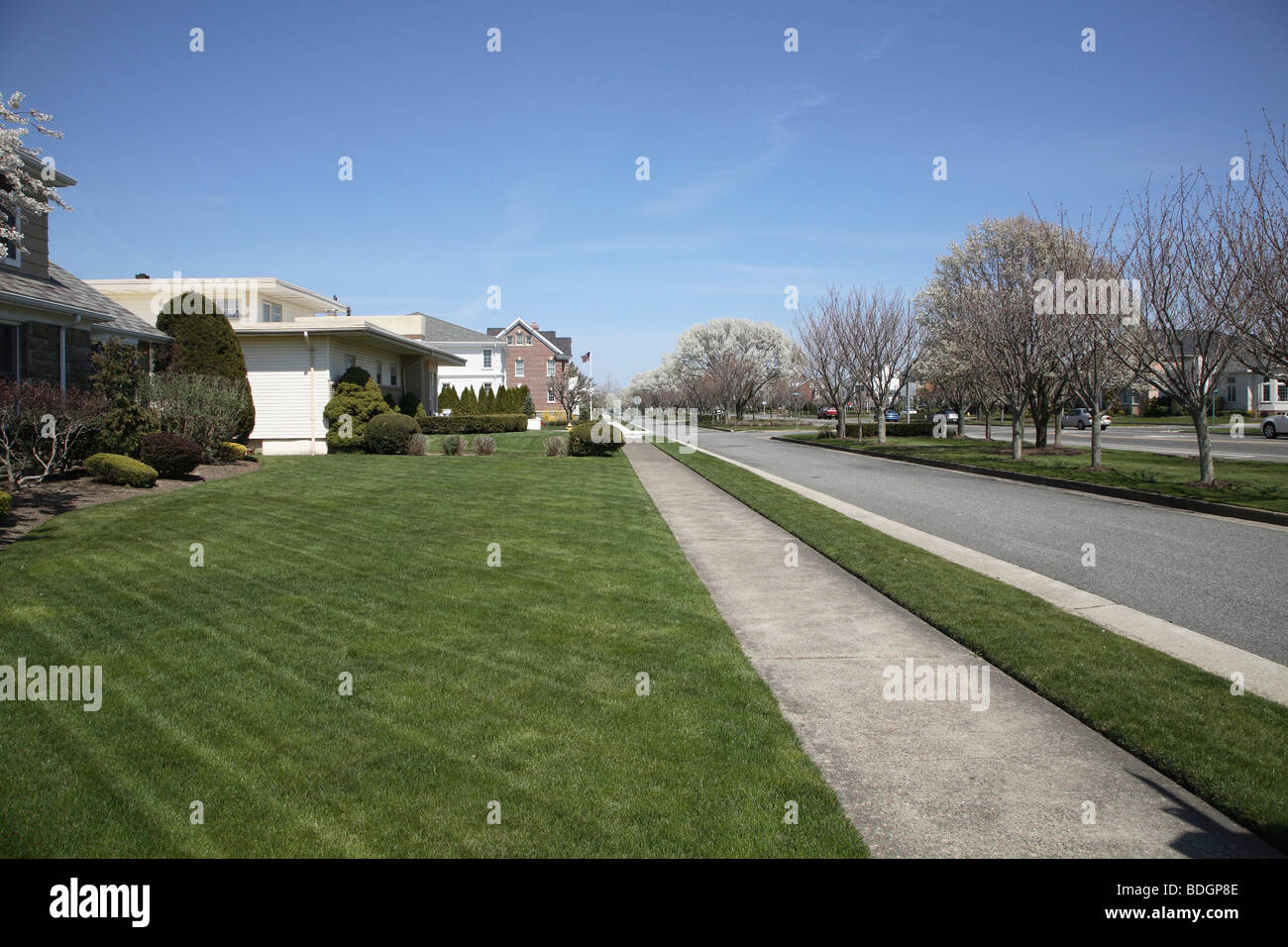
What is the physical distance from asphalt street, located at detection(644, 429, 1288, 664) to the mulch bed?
11.2m

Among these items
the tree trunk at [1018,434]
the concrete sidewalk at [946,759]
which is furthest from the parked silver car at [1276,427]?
the concrete sidewalk at [946,759]

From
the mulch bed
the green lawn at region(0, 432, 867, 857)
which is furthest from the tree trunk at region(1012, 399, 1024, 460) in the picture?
the mulch bed

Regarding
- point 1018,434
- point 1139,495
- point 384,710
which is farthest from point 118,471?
point 1018,434

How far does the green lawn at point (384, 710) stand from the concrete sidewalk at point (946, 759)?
0.93ft

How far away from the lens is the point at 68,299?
1708 centimetres

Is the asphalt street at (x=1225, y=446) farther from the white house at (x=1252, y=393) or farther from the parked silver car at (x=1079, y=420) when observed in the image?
the white house at (x=1252, y=393)

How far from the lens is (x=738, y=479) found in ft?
65.9

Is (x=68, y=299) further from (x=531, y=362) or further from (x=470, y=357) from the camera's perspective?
(x=531, y=362)

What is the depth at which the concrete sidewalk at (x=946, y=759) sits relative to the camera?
3666 millimetres

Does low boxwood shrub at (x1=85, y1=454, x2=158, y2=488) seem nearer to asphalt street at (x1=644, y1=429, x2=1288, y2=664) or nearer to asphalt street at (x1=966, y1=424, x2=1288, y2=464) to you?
asphalt street at (x1=644, y1=429, x2=1288, y2=664)

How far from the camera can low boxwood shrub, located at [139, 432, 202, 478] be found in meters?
14.9

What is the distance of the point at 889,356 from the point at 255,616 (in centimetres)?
3612

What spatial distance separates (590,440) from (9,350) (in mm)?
14955
